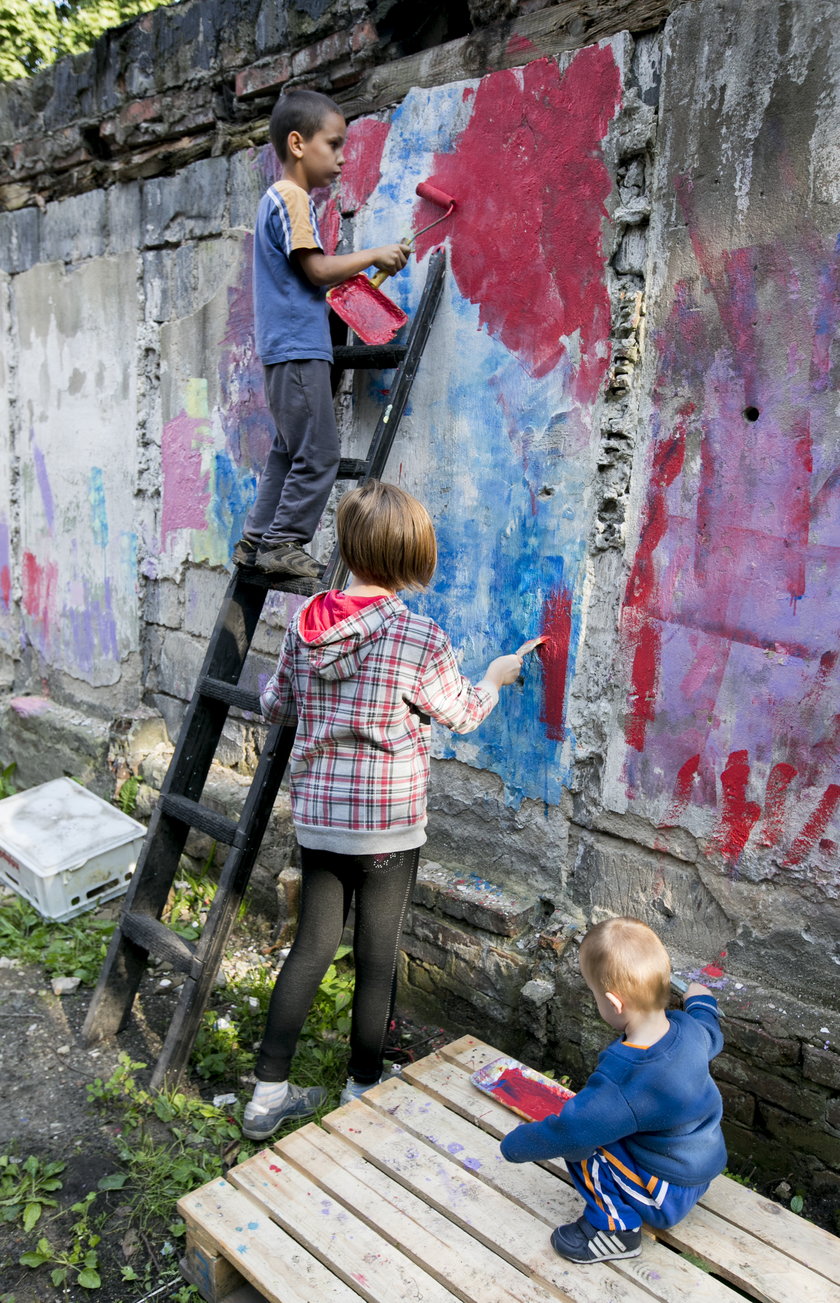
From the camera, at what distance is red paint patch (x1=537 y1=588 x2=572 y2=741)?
277 centimetres

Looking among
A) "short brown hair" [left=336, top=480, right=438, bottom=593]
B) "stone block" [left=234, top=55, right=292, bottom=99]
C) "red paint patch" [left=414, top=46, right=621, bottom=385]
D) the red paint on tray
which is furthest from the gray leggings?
"stone block" [left=234, top=55, right=292, bottom=99]

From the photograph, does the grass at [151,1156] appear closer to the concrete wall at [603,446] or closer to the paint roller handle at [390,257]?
the concrete wall at [603,446]

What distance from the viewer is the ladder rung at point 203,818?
2.84m

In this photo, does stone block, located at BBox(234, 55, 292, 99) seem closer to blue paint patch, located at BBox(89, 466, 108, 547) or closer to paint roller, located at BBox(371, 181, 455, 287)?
paint roller, located at BBox(371, 181, 455, 287)

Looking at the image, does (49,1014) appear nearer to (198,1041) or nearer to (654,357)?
(198,1041)

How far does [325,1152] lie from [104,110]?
4.21 meters

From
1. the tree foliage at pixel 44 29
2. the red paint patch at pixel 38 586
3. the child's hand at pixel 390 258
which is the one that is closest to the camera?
the child's hand at pixel 390 258

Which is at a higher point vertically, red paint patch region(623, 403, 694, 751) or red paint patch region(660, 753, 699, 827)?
red paint patch region(623, 403, 694, 751)

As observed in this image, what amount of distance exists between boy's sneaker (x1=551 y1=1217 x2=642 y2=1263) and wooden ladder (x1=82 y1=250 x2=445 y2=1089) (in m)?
1.30

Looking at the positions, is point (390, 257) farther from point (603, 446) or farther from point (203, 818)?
point (203, 818)

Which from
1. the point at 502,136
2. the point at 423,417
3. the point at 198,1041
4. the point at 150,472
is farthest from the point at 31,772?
the point at 502,136

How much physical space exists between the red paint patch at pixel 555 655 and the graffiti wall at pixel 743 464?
0.69 ft

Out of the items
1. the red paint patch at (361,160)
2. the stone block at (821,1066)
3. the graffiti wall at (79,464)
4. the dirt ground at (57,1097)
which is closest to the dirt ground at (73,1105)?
the dirt ground at (57,1097)

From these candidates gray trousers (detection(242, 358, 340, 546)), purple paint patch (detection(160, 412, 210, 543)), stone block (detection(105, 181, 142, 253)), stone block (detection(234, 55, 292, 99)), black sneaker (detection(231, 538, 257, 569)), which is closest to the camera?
gray trousers (detection(242, 358, 340, 546))
